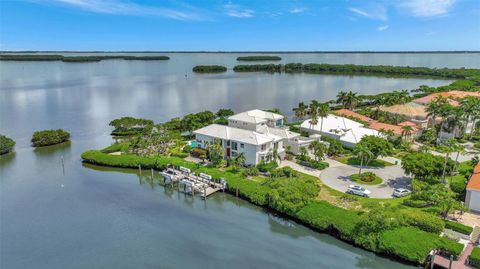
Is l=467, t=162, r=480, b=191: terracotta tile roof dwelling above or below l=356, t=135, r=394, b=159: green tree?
below

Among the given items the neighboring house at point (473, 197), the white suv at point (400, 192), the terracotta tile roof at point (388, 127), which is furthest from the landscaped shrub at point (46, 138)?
the neighboring house at point (473, 197)

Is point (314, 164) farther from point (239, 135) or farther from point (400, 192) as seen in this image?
point (400, 192)

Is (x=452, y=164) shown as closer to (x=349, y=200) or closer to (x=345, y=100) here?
(x=349, y=200)

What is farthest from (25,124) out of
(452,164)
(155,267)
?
(452,164)

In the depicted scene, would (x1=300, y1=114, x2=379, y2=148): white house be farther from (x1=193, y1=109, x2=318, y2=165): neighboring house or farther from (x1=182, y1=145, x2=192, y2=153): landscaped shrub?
(x1=182, y1=145, x2=192, y2=153): landscaped shrub

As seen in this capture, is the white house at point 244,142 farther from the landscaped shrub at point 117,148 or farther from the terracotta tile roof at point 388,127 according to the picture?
the terracotta tile roof at point 388,127

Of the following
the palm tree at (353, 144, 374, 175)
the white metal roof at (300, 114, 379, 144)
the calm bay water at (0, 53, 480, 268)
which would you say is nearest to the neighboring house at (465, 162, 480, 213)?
the palm tree at (353, 144, 374, 175)
